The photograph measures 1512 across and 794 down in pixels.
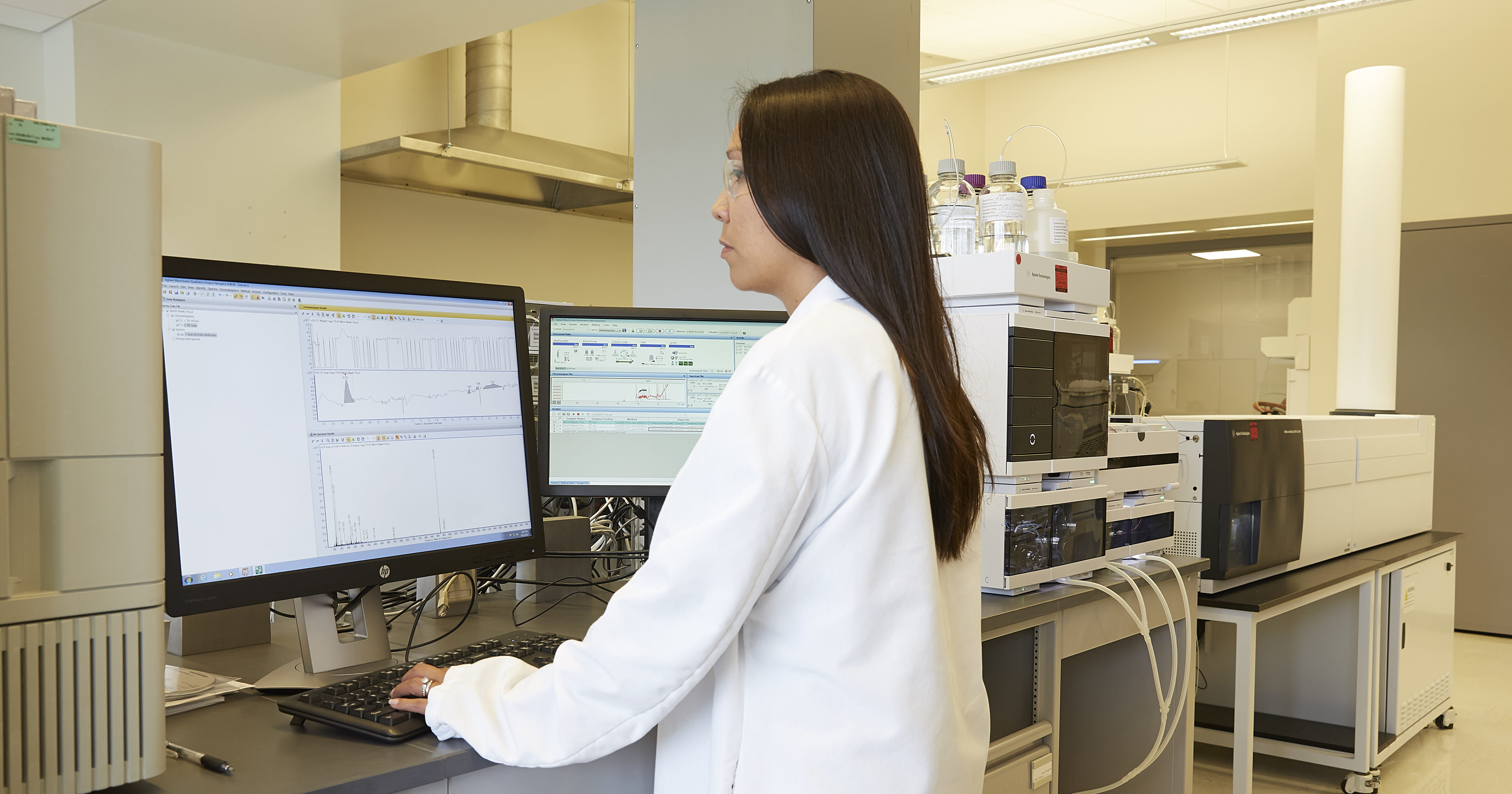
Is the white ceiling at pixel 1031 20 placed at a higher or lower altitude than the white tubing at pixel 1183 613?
higher

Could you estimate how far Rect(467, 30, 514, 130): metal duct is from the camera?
4238mm

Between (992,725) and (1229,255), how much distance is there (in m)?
6.63

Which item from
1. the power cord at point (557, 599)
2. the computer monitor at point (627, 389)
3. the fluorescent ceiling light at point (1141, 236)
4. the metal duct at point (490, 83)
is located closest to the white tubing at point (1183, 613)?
the computer monitor at point (627, 389)

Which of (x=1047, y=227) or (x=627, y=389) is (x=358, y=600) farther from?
(x=1047, y=227)

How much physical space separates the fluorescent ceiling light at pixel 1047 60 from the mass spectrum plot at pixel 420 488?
13.7 feet

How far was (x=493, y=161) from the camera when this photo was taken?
3678 millimetres

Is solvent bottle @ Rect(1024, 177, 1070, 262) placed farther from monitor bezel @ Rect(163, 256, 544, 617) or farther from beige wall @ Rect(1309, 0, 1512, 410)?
beige wall @ Rect(1309, 0, 1512, 410)

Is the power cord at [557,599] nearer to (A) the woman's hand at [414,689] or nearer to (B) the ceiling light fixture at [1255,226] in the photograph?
(A) the woman's hand at [414,689]

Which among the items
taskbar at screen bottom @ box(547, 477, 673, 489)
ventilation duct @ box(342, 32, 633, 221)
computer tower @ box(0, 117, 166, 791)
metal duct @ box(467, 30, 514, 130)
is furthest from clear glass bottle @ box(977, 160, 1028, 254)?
metal duct @ box(467, 30, 514, 130)

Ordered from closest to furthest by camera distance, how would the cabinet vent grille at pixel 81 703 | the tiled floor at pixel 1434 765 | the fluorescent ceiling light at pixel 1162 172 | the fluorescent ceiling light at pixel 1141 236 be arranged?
1. the cabinet vent grille at pixel 81 703
2. the tiled floor at pixel 1434 765
3. the fluorescent ceiling light at pixel 1162 172
4. the fluorescent ceiling light at pixel 1141 236

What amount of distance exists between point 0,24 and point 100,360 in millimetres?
3137

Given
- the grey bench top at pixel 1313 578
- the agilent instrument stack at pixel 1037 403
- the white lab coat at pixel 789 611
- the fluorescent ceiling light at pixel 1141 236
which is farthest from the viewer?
the fluorescent ceiling light at pixel 1141 236

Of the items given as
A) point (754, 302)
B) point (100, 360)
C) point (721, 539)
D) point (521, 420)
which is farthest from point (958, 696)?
point (754, 302)

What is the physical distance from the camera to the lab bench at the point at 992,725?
2.62 ft
